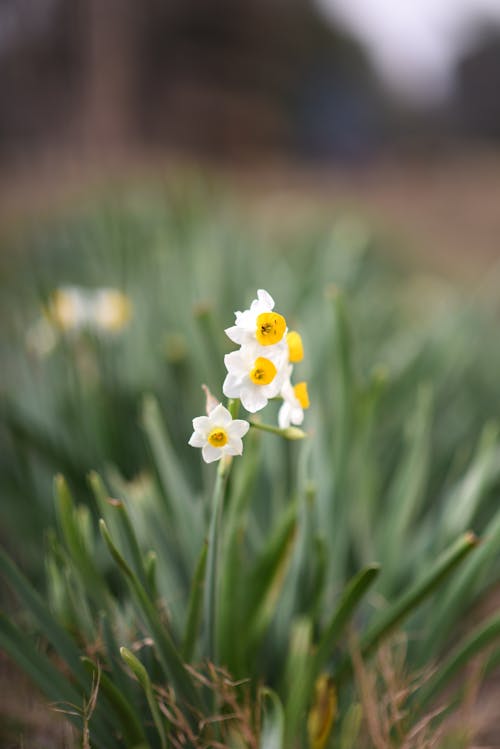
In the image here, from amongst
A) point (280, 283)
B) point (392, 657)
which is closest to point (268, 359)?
point (392, 657)

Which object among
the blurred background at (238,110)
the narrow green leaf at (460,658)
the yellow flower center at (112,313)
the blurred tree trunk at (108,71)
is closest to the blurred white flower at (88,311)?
the yellow flower center at (112,313)

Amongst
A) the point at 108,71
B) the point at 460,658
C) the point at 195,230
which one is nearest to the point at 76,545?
the point at 460,658

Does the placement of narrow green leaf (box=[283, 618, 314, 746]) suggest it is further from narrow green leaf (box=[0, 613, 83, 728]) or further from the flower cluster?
the flower cluster

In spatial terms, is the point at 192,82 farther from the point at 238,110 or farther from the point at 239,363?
the point at 239,363

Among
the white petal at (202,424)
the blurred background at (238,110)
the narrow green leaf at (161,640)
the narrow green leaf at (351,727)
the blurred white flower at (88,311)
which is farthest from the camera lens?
the blurred background at (238,110)

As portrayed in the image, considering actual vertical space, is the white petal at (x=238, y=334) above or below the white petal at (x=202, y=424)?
above

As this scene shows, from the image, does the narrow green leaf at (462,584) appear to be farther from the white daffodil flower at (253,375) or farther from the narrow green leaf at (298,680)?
the white daffodil flower at (253,375)
